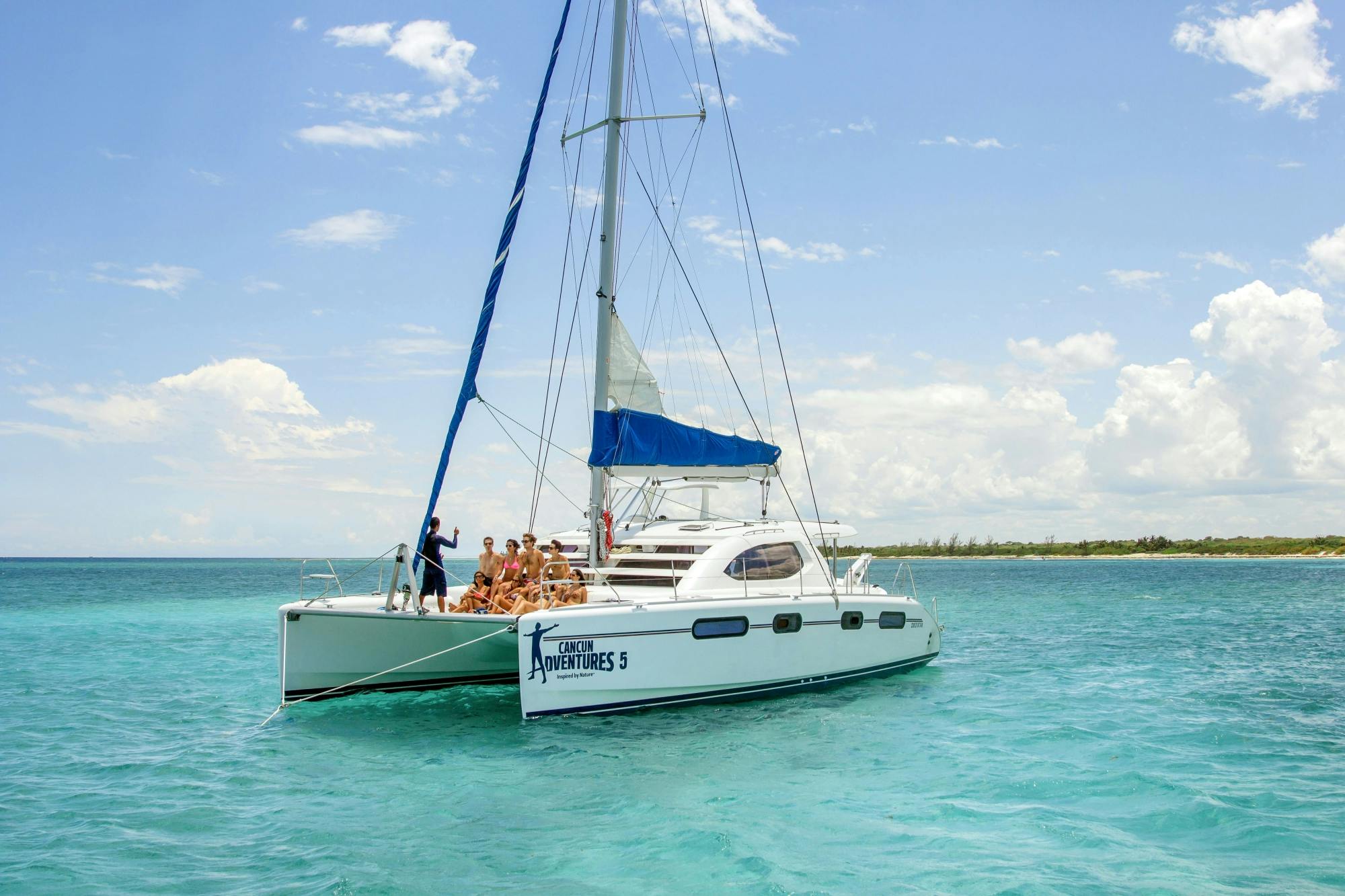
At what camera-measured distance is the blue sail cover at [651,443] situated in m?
13.2

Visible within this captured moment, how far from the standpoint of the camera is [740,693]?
11.7 metres

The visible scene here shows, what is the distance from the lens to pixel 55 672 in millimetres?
16969

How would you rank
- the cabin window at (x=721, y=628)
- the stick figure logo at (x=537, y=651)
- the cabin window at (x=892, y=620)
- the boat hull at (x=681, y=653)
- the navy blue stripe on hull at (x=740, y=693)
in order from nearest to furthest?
the stick figure logo at (x=537, y=651) → the boat hull at (x=681, y=653) → the navy blue stripe on hull at (x=740, y=693) → the cabin window at (x=721, y=628) → the cabin window at (x=892, y=620)

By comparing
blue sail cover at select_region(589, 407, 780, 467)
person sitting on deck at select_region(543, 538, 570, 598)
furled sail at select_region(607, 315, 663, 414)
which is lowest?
person sitting on deck at select_region(543, 538, 570, 598)

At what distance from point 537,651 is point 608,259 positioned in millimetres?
5986

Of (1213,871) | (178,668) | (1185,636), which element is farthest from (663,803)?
(1185,636)

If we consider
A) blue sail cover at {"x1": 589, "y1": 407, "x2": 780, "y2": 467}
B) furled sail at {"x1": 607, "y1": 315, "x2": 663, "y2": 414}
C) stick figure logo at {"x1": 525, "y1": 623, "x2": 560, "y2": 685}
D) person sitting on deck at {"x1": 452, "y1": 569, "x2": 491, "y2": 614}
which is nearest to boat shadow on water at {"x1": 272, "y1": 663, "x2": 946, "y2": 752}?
stick figure logo at {"x1": 525, "y1": 623, "x2": 560, "y2": 685}

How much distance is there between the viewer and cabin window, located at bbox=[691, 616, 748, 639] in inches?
436

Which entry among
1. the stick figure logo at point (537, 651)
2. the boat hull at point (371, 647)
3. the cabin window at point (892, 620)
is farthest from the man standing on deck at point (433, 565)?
the cabin window at point (892, 620)

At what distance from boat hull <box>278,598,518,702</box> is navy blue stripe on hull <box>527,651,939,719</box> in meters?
1.31

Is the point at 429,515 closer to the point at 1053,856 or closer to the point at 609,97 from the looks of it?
the point at 609,97

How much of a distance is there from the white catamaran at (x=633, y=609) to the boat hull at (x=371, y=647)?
0.08 feet

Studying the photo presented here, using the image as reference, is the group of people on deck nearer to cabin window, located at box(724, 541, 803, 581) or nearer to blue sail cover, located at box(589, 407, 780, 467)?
blue sail cover, located at box(589, 407, 780, 467)

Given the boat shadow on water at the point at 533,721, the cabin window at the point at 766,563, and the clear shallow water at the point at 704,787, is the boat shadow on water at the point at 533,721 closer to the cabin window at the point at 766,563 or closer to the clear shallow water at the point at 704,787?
the clear shallow water at the point at 704,787
